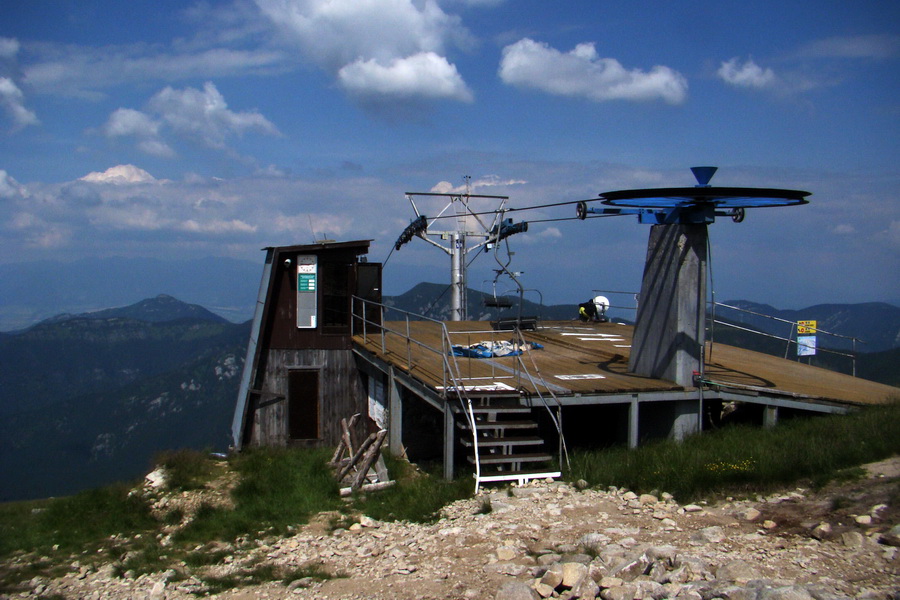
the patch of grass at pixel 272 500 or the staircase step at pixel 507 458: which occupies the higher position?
the staircase step at pixel 507 458

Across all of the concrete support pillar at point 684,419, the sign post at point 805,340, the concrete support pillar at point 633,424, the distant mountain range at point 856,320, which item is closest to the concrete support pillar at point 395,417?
the concrete support pillar at point 633,424

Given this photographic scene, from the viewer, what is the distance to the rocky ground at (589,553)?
21.5 feet

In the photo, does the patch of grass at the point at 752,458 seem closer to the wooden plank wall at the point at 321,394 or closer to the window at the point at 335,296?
the wooden plank wall at the point at 321,394

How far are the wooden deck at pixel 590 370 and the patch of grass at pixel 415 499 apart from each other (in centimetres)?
155

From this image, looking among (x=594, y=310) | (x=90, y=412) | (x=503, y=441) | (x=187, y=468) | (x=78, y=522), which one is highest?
(x=594, y=310)

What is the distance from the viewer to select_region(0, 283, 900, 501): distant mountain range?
222 feet

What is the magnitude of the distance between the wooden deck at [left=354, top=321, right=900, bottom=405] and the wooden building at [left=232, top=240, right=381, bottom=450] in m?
0.97

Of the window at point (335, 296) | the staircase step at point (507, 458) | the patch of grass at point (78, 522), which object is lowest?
the patch of grass at point (78, 522)

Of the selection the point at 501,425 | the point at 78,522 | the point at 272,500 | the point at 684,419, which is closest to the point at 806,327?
the point at 684,419

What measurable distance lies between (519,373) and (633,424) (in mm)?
2108

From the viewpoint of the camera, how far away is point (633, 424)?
469 inches

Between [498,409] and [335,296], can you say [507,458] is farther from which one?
[335,296]

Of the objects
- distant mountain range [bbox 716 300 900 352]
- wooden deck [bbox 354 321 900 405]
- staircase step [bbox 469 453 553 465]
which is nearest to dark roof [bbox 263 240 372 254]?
wooden deck [bbox 354 321 900 405]

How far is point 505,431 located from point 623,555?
4.22 m
